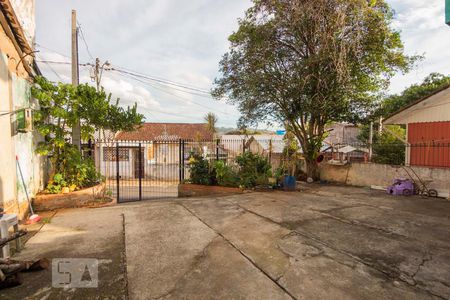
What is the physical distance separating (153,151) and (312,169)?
1491 centimetres

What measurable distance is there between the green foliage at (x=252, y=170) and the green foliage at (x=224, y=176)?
0.84 feet

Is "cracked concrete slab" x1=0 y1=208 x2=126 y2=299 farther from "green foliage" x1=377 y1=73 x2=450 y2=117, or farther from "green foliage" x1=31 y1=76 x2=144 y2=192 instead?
"green foliage" x1=377 y1=73 x2=450 y2=117

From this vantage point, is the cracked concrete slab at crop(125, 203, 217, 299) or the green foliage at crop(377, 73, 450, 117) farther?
the green foliage at crop(377, 73, 450, 117)

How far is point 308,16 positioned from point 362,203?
6.77 m

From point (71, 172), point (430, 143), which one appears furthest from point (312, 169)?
point (71, 172)

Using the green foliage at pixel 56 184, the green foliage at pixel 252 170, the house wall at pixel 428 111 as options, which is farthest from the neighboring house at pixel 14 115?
the house wall at pixel 428 111

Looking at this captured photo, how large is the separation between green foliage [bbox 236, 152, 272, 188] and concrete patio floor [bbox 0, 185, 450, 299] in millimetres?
2724

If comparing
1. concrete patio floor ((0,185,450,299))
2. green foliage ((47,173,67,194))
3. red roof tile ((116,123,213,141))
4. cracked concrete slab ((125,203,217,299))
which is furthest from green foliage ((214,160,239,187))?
red roof tile ((116,123,213,141))

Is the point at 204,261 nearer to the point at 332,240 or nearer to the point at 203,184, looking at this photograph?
the point at 332,240

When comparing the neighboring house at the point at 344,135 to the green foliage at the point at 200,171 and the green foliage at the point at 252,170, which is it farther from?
the green foliage at the point at 200,171

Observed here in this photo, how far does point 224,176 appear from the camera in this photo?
8.85 meters

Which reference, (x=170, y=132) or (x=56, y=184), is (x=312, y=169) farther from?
(x=170, y=132)

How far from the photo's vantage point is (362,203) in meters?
6.96

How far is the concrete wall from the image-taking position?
26.9 ft
